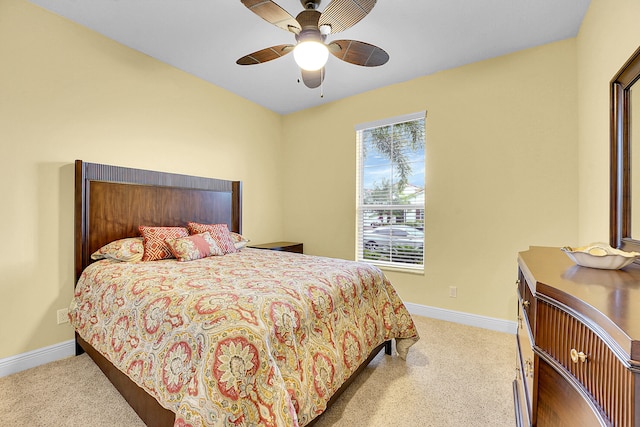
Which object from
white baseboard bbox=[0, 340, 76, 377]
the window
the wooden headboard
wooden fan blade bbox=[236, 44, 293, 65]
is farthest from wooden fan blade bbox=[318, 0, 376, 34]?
white baseboard bbox=[0, 340, 76, 377]

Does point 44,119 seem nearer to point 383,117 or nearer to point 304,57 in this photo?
point 304,57

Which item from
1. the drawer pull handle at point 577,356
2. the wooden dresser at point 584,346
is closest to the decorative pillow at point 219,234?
the wooden dresser at point 584,346

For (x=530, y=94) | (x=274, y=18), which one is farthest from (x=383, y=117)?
(x=274, y=18)

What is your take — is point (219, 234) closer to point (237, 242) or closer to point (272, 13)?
point (237, 242)

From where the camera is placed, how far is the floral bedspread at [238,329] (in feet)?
3.58

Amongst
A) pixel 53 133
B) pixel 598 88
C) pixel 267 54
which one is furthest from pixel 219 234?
pixel 598 88

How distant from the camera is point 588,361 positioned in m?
0.69

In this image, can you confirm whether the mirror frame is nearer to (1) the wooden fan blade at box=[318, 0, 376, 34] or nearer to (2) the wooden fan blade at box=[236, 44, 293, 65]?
(1) the wooden fan blade at box=[318, 0, 376, 34]

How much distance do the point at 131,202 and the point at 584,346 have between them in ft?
10.3

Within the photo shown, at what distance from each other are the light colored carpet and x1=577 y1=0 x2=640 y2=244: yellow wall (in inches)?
48.3

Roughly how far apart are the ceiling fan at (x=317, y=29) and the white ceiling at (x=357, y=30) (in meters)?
0.37

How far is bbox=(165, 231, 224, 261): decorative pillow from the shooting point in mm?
2489

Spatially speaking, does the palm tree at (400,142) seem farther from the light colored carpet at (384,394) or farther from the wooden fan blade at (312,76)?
the light colored carpet at (384,394)

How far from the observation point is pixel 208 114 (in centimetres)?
341
